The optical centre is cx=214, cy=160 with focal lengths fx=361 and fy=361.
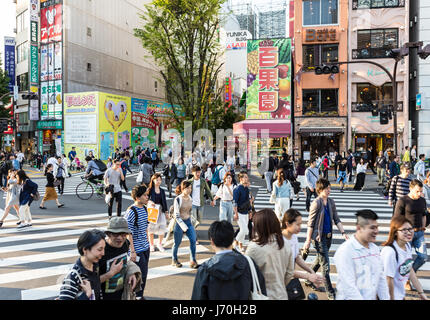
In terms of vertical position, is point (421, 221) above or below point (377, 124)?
below

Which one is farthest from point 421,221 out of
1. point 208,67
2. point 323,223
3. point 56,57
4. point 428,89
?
point 56,57

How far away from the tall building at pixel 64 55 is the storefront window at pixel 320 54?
1361 centimetres

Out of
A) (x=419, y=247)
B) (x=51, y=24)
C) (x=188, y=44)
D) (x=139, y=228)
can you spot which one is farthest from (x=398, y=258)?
(x=51, y=24)

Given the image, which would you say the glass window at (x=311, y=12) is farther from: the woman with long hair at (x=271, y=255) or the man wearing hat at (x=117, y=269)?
the man wearing hat at (x=117, y=269)

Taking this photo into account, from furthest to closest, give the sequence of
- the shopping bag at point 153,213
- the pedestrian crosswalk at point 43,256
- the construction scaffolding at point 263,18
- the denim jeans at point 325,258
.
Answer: the construction scaffolding at point 263,18 → the shopping bag at point 153,213 → the pedestrian crosswalk at point 43,256 → the denim jeans at point 325,258

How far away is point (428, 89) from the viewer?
1155 inches

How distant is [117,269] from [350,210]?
11137 mm

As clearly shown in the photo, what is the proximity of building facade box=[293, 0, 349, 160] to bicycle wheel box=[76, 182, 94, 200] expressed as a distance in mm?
18481

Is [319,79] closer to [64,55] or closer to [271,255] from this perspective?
[64,55]

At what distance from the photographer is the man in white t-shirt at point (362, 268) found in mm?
3385

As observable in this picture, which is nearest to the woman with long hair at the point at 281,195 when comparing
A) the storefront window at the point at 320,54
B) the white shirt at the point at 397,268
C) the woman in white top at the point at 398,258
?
the woman in white top at the point at 398,258

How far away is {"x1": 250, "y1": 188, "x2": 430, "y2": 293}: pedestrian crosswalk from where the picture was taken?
741 centimetres
